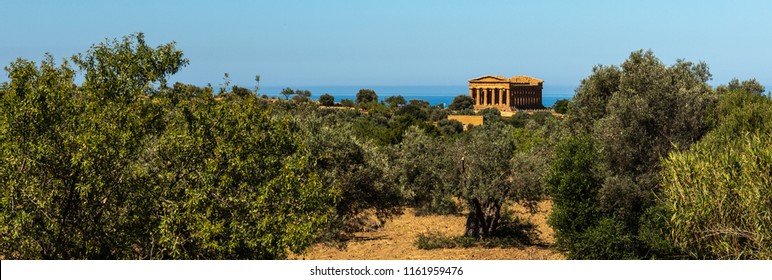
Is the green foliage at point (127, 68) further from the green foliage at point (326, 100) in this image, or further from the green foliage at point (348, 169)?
the green foliage at point (326, 100)

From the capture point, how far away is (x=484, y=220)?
92.9ft

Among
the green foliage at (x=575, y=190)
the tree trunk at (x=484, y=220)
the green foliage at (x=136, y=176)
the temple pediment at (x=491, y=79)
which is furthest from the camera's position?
the temple pediment at (x=491, y=79)

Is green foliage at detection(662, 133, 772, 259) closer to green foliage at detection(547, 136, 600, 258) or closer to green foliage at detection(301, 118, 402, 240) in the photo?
green foliage at detection(547, 136, 600, 258)

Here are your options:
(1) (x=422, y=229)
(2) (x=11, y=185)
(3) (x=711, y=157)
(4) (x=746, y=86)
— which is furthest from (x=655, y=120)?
(4) (x=746, y=86)

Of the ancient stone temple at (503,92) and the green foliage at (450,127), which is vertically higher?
the ancient stone temple at (503,92)

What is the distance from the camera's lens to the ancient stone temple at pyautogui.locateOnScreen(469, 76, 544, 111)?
177375 mm

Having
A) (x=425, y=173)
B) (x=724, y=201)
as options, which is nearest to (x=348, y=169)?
(x=425, y=173)

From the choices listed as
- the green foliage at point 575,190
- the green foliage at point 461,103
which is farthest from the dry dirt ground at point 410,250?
the green foliage at point 461,103

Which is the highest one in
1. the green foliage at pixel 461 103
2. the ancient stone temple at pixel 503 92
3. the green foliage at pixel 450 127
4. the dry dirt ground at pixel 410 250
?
the ancient stone temple at pixel 503 92

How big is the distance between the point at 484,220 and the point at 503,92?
500ft

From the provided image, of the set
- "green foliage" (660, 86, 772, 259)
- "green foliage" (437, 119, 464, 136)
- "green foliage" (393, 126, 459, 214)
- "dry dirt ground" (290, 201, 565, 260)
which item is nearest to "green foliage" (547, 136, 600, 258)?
Result: "dry dirt ground" (290, 201, 565, 260)

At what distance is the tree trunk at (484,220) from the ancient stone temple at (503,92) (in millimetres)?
145732

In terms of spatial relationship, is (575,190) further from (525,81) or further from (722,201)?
(525,81)

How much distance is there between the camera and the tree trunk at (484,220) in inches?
1104
